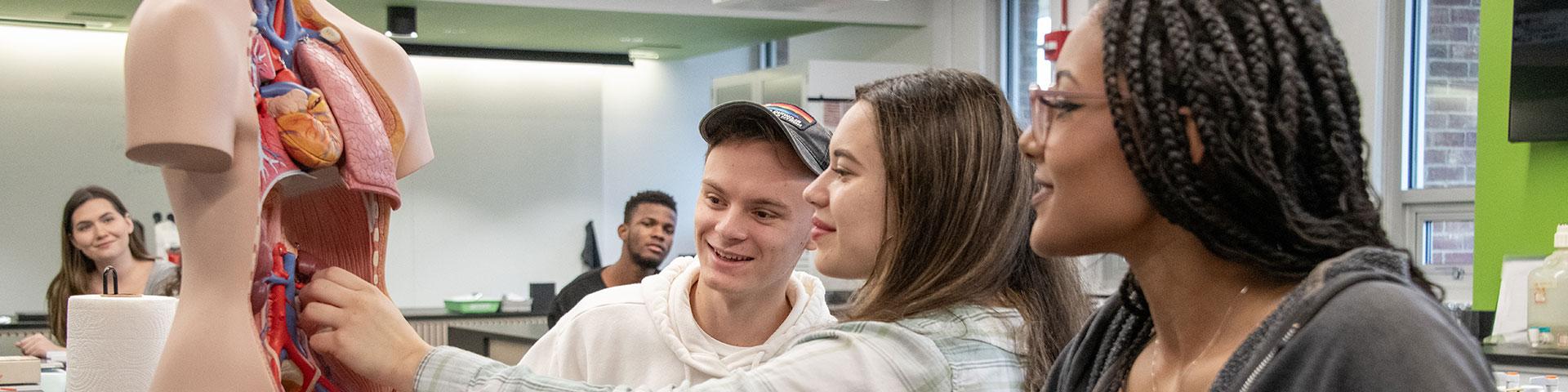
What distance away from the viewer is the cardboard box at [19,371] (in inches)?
103

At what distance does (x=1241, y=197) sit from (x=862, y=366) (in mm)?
479

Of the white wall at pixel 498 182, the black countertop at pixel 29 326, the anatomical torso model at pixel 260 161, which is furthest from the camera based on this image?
the white wall at pixel 498 182

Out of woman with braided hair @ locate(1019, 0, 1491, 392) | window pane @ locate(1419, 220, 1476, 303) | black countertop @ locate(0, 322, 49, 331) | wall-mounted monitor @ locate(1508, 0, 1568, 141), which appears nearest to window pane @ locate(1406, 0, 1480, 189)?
window pane @ locate(1419, 220, 1476, 303)

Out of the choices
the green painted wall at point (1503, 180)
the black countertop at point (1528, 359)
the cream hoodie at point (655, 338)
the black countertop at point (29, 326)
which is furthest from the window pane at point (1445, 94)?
the black countertop at point (29, 326)

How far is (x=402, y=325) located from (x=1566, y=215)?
14.7 feet

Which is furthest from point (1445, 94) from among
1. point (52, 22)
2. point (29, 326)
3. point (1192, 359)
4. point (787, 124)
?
point (52, 22)

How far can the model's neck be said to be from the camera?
71.0 inches

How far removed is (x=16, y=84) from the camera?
796 cm

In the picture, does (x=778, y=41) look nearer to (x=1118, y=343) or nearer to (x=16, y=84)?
(x=16, y=84)

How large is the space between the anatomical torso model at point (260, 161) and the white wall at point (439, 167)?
7189mm

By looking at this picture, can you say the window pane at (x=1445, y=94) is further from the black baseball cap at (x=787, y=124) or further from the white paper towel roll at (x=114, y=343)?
the white paper towel roll at (x=114, y=343)

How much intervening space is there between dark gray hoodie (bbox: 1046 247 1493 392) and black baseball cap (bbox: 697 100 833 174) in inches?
35.0

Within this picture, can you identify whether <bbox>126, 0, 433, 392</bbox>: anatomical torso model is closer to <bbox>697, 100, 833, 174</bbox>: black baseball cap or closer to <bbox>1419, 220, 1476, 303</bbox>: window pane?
<bbox>697, 100, 833, 174</bbox>: black baseball cap

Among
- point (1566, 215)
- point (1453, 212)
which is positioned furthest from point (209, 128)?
point (1453, 212)
